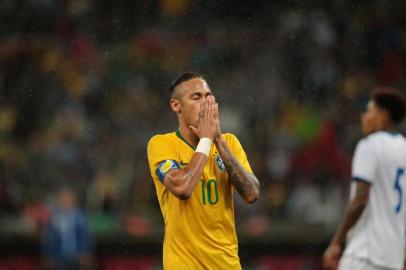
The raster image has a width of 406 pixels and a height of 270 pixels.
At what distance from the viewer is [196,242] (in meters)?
4.23

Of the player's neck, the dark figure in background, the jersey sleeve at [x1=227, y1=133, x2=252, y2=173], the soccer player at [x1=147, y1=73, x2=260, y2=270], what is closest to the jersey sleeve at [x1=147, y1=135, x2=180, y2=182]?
the soccer player at [x1=147, y1=73, x2=260, y2=270]

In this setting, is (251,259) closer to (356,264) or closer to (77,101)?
(77,101)

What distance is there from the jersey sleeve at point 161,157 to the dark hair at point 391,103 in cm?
130

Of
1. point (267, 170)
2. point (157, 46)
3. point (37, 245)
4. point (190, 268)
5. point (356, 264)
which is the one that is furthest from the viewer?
point (157, 46)

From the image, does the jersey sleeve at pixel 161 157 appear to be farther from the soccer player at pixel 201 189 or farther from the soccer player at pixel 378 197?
the soccer player at pixel 378 197

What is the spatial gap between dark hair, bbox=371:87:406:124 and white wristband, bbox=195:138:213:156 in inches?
46.5

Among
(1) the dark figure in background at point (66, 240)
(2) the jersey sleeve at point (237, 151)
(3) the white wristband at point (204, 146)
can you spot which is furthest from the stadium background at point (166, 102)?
(3) the white wristband at point (204, 146)

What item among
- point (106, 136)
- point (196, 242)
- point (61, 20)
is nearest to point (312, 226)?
point (106, 136)

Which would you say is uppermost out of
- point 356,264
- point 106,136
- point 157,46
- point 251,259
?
point 157,46

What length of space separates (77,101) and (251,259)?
11.9 ft

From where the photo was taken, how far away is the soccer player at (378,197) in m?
4.56

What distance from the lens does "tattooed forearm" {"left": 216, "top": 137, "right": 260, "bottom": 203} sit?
4.24 metres

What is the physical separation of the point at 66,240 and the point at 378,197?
6299 millimetres

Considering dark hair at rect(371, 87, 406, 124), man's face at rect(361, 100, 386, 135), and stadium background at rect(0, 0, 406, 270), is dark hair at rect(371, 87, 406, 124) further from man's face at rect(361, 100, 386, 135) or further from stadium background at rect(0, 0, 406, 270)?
stadium background at rect(0, 0, 406, 270)
